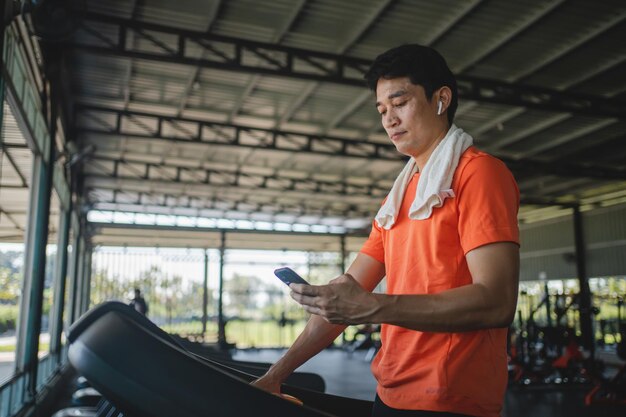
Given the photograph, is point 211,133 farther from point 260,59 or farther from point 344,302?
point 344,302

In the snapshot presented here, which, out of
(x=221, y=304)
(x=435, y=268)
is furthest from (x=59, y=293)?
(x=435, y=268)

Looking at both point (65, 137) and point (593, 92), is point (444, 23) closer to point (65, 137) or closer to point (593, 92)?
point (593, 92)

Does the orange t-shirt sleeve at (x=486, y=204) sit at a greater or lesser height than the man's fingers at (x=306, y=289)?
greater

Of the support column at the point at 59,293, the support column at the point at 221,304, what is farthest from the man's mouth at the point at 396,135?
the support column at the point at 221,304

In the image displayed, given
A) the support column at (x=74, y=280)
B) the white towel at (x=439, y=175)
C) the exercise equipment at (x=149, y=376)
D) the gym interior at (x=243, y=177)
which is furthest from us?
the support column at (x=74, y=280)

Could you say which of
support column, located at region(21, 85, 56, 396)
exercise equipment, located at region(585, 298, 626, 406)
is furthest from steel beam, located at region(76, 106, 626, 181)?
exercise equipment, located at region(585, 298, 626, 406)

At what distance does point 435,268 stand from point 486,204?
0.14 meters

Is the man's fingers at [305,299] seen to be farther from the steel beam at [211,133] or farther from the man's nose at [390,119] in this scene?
the steel beam at [211,133]

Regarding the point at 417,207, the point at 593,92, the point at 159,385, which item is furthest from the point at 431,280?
the point at 593,92

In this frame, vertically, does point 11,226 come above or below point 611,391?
above

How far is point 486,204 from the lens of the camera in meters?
0.87

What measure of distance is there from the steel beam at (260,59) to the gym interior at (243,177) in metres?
0.03

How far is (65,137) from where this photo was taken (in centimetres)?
840

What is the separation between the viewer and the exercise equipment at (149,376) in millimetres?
645
